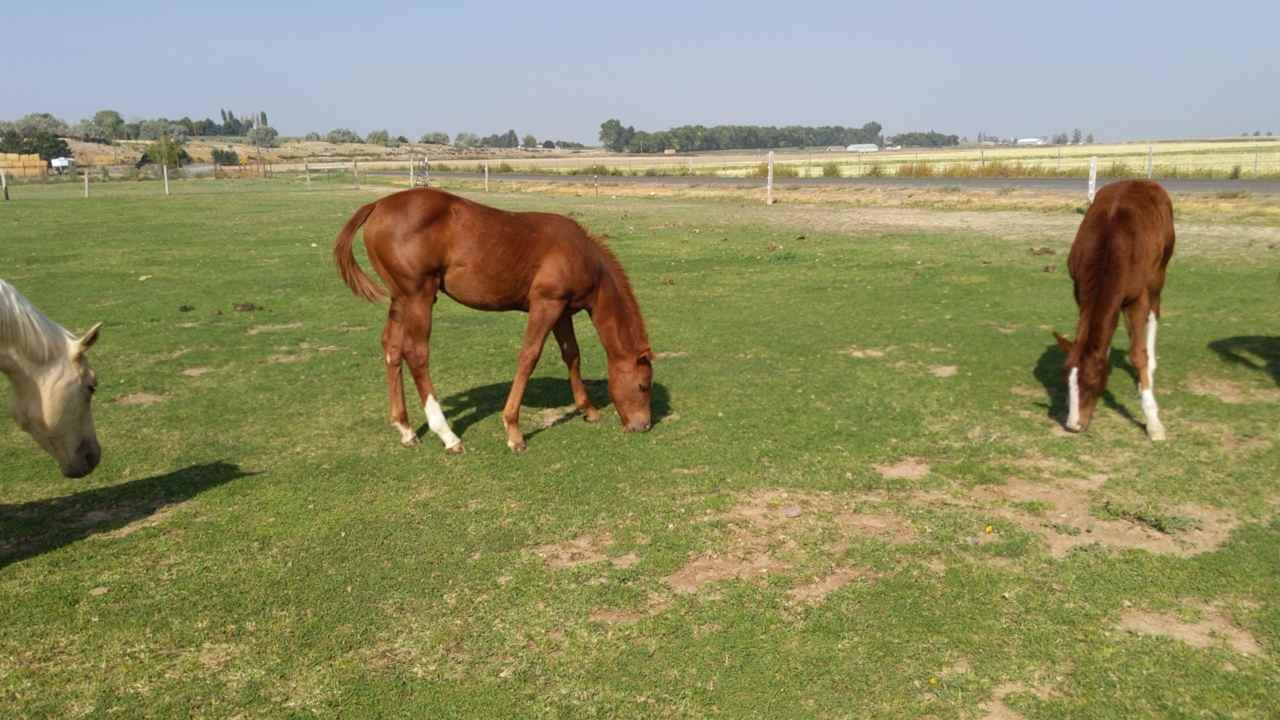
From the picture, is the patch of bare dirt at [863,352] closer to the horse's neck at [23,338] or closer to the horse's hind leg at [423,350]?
the horse's hind leg at [423,350]

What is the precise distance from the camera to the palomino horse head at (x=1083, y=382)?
7.55 meters

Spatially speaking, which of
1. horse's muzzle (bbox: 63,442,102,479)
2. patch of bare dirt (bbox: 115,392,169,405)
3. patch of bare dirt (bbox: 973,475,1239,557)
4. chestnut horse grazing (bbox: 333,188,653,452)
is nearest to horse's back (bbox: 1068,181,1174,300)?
patch of bare dirt (bbox: 973,475,1239,557)

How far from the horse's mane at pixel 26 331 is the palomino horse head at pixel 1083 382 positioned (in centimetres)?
728

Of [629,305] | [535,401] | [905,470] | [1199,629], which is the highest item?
[629,305]

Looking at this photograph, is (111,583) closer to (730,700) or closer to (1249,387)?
(730,700)

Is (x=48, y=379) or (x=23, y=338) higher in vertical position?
(x=23, y=338)

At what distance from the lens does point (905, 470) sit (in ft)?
23.1

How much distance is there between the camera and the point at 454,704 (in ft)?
13.4

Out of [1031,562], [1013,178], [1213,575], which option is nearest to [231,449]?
[1031,562]

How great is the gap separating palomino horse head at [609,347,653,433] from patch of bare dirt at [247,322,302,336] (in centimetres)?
646

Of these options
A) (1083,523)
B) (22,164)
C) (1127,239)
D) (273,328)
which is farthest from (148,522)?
(22,164)

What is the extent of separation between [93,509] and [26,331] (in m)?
1.51

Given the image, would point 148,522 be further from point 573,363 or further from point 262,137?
point 262,137

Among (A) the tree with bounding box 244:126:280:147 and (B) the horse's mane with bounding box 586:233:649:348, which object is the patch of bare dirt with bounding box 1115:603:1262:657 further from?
(A) the tree with bounding box 244:126:280:147
